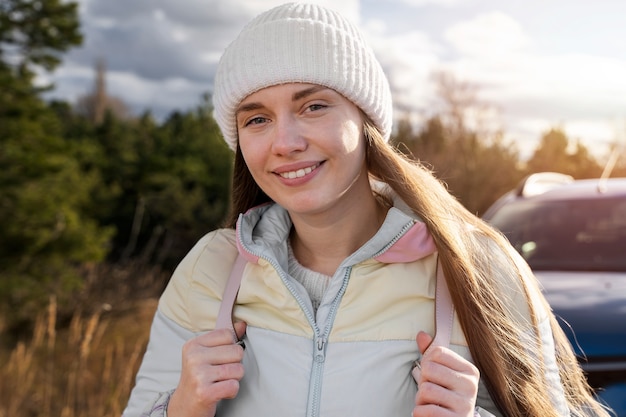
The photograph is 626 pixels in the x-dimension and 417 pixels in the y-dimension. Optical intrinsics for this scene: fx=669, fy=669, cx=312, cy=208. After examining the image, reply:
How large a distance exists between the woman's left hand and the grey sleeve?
72cm

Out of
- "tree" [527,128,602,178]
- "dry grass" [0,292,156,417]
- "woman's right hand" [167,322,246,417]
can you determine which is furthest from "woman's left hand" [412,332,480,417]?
"tree" [527,128,602,178]

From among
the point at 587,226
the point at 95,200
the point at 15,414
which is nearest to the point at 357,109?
the point at 587,226

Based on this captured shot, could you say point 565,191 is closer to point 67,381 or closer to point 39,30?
point 67,381

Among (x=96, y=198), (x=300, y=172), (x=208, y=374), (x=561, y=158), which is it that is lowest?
(x=96, y=198)

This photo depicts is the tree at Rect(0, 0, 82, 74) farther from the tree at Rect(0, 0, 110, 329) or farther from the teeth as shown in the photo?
the teeth

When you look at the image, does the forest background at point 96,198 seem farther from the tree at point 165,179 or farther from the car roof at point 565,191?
the car roof at point 565,191

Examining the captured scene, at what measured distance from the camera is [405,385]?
65.5 inches

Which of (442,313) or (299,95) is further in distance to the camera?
(299,95)

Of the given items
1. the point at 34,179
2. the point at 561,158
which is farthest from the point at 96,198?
the point at 561,158

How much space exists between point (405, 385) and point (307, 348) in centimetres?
26

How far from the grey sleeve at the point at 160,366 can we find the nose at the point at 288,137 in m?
0.61

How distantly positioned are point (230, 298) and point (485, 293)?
0.69 metres

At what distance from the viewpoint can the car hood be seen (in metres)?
2.44

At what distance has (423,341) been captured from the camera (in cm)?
164
